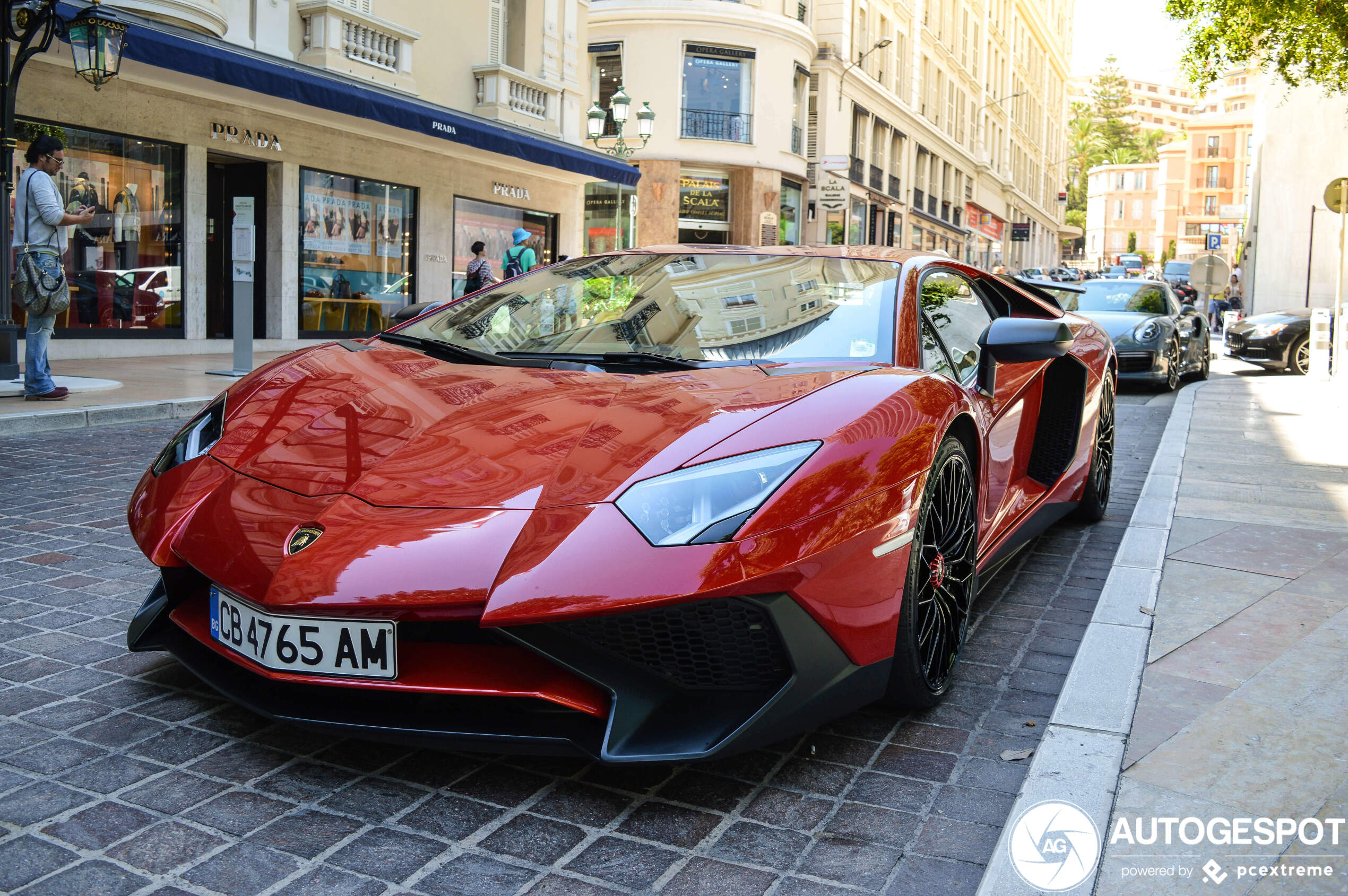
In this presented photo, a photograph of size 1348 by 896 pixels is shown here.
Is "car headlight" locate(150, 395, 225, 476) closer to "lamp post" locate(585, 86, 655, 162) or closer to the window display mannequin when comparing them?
the window display mannequin

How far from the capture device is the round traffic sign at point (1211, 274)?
63.3 ft

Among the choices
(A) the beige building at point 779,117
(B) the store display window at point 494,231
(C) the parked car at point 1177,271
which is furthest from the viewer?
(C) the parked car at point 1177,271

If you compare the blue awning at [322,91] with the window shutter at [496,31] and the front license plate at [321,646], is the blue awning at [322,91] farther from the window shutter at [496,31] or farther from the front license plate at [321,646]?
the front license plate at [321,646]

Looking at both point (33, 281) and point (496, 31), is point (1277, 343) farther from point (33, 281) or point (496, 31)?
point (33, 281)

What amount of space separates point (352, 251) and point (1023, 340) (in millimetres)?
14188

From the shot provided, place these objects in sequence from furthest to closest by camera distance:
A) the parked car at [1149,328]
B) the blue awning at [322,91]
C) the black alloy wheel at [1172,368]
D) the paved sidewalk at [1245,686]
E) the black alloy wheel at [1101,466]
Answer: the black alloy wheel at [1172,368] < the parked car at [1149,328] < the blue awning at [322,91] < the black alloy wheel at [1101,466] < the paved sidewalk at [1245,686]

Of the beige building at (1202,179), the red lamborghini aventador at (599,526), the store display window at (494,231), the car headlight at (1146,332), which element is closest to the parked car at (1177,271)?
the store display window at (494,231)

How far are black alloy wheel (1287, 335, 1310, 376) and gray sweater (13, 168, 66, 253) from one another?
628 inches

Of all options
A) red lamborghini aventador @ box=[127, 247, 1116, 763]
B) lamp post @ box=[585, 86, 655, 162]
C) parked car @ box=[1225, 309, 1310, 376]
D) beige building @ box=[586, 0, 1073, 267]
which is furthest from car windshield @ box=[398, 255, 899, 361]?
beige building @ box=[586, 0, 1073, 267]

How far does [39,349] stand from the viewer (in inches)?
330

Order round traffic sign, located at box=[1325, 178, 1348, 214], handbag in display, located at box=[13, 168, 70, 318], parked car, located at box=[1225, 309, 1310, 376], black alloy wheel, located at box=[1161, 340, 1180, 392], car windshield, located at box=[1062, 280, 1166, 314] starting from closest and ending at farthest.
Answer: handbag in display, located at box=[13, 168, 70, 318]
black alloy wheel, located at box=[1161, 340, 1180, 392]
round traffic sign, located at box=[1325, 178, 1348, 214]
car windshield, located at box=[1062, 280, 1166, 314]
parked car, located at box=[1225, 309, 1310, 376]

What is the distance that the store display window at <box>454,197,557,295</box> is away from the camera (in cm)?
1814

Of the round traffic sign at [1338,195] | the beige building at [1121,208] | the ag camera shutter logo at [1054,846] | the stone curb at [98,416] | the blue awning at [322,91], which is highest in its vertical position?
the beige building at [1121,208]

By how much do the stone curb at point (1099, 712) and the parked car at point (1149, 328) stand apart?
8371 mm
